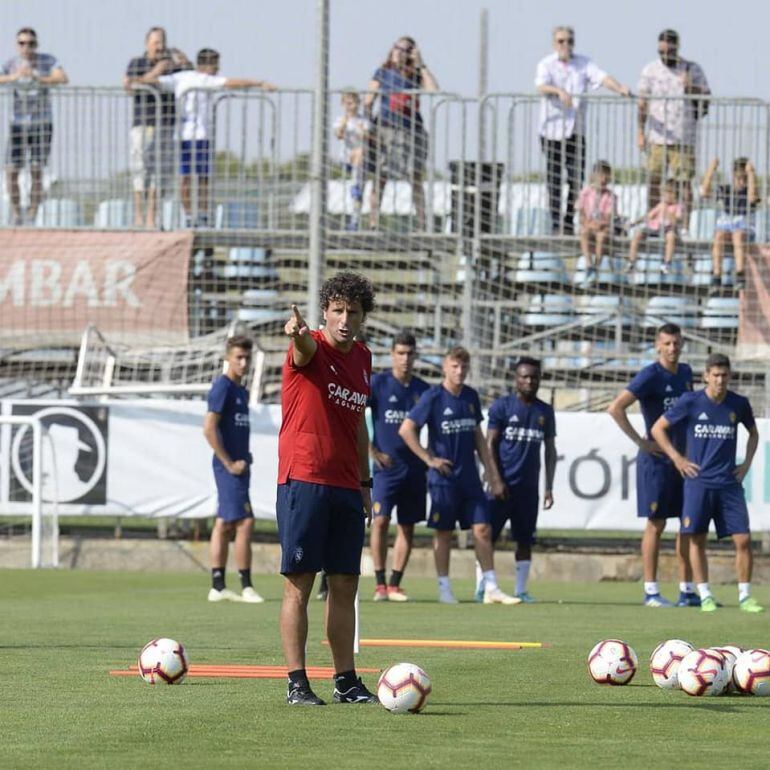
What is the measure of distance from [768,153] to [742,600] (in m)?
7.88

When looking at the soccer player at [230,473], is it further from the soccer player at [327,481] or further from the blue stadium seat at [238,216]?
the soccer player at [327,481]

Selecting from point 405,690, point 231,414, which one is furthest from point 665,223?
point 405,690

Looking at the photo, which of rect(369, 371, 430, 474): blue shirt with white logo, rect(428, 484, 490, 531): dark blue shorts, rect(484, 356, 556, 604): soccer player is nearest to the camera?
rect(428, 484, 490, 531): dark blue shorts

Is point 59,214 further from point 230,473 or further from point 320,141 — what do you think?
point 230,473

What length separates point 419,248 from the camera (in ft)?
76.7

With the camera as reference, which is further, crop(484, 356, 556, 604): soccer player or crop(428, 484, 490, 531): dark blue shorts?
crop(484, 356, 556, 604): soccer player

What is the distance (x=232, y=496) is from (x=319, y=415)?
323 inches

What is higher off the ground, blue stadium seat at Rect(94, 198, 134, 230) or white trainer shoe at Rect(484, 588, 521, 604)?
blue stadium seat at Rect(94, 198, 134, 230)

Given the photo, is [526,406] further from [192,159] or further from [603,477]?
[192,159]

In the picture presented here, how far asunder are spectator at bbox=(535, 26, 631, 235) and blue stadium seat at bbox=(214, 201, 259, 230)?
3.79 meters

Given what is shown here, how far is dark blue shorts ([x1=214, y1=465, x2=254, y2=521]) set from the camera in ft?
55.1

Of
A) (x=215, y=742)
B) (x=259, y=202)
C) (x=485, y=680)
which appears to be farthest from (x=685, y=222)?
(x=215, y=742)

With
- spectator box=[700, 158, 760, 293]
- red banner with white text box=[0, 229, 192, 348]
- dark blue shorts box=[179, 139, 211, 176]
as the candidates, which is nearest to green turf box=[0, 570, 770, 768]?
red banner with white text box=[0, 229, 192, 348]

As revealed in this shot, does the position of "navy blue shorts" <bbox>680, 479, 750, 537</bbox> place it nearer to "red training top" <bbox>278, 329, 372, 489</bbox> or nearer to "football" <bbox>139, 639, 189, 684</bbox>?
"football" <bbox>139, 639, 189, 684</bbox>
